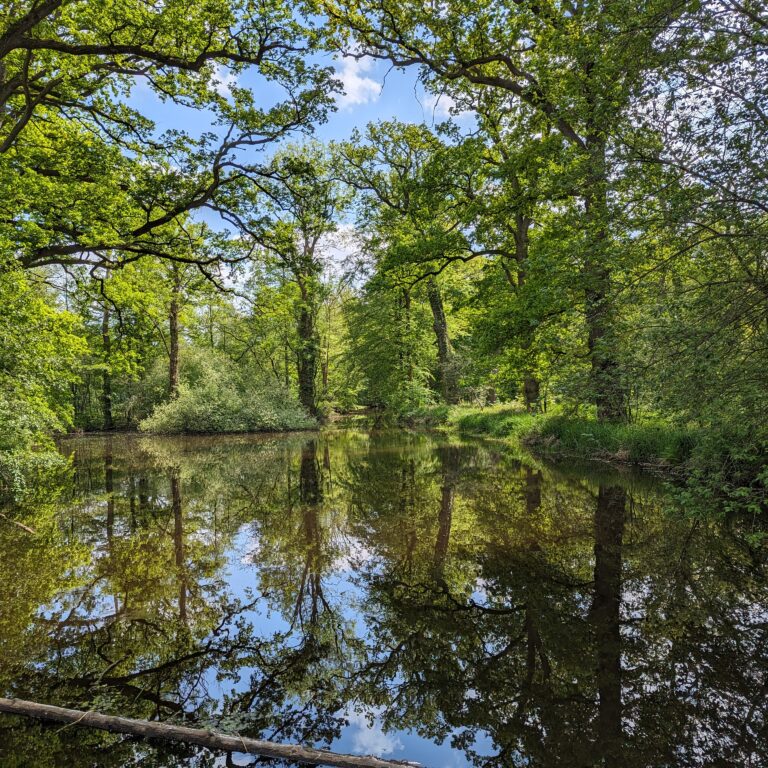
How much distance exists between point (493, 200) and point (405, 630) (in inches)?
529

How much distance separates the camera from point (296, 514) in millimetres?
8234

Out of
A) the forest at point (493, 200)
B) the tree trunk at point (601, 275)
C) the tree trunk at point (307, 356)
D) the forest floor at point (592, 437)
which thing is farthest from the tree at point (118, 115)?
the tree trunk at point (307, 356)

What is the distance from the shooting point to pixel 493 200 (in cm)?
1444

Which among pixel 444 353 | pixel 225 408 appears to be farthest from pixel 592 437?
pixel 225 408

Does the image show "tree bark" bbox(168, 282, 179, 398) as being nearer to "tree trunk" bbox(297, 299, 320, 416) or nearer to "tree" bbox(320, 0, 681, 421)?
"tree trunk" bbox(297, 299, 320, 416)

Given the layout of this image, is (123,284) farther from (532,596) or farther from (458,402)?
(458,402)

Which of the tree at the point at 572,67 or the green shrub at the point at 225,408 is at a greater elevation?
the tree at the point at 572,67

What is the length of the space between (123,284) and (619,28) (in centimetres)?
1297

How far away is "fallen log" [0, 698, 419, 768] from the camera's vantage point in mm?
2180

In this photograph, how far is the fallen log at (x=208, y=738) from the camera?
2.18 metres

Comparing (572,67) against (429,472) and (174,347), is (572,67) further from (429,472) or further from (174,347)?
(174,347)

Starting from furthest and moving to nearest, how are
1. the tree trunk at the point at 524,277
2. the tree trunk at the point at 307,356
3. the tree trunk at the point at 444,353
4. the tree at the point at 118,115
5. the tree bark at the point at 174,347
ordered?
1. the tree trunk at the point at 307,356
2. the tree bark at the point at 174,347
3. the tree trunk at the point at 444,353
4. the tree trunk at the point at 524,277
5. the tree at the point at 118,115

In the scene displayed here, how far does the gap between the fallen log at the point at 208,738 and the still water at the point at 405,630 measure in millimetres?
326

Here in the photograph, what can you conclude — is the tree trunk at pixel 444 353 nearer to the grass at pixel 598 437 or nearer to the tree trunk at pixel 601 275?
the grass at pixel 598 437
